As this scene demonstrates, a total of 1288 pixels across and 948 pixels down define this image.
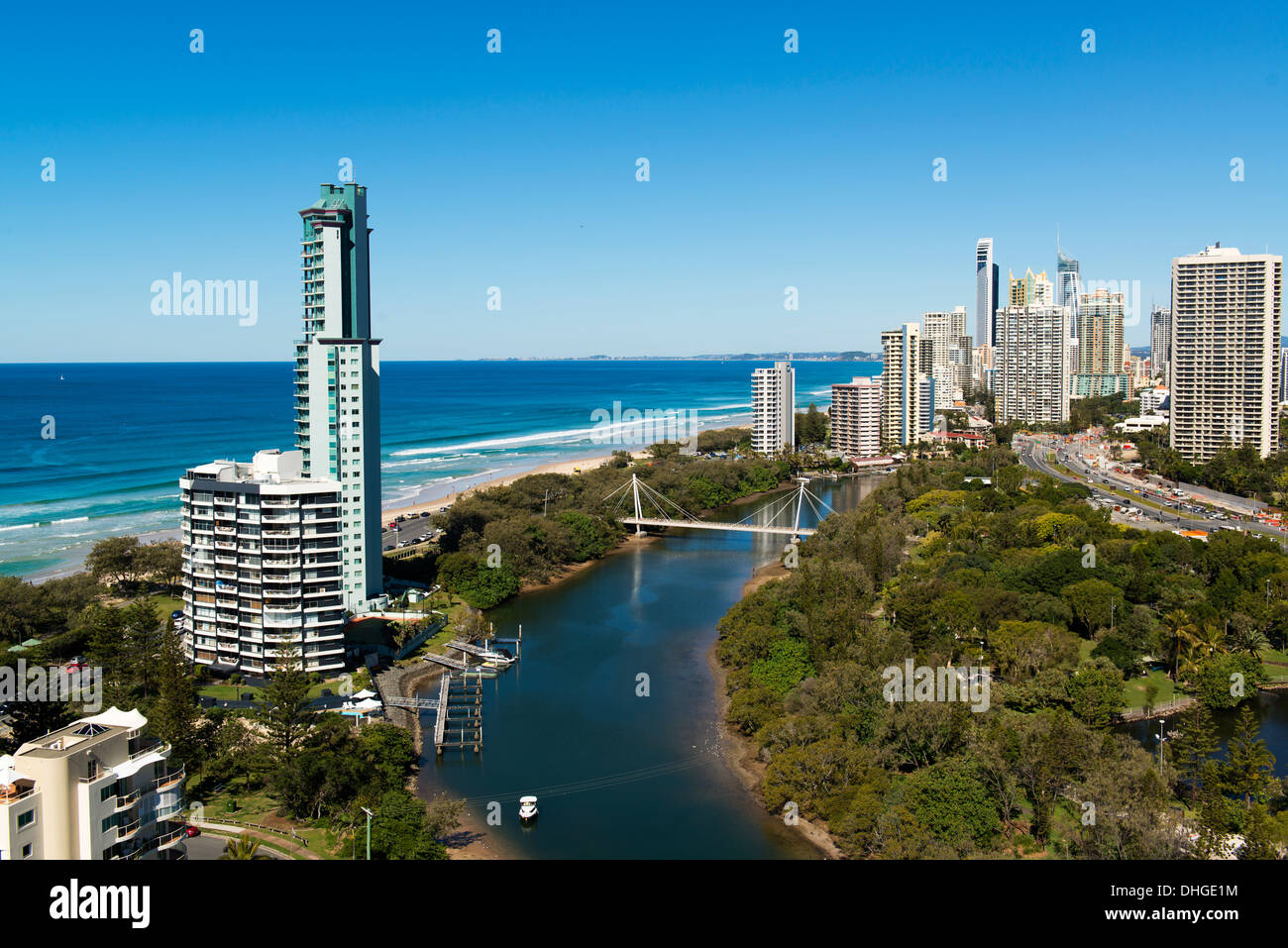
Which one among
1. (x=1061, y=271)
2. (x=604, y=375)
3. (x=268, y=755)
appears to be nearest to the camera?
(x=268, y=755)

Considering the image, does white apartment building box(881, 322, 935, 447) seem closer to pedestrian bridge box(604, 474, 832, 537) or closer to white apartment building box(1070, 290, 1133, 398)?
pedestrian bridge box(604, 474, 832, 537)

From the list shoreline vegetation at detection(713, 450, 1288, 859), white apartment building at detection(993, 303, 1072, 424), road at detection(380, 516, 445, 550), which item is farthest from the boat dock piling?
white apartment building at detection(993, 303, 1072, 424)

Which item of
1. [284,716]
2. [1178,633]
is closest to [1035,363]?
[1178,633]

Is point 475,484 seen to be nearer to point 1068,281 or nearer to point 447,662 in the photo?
point 447,662
